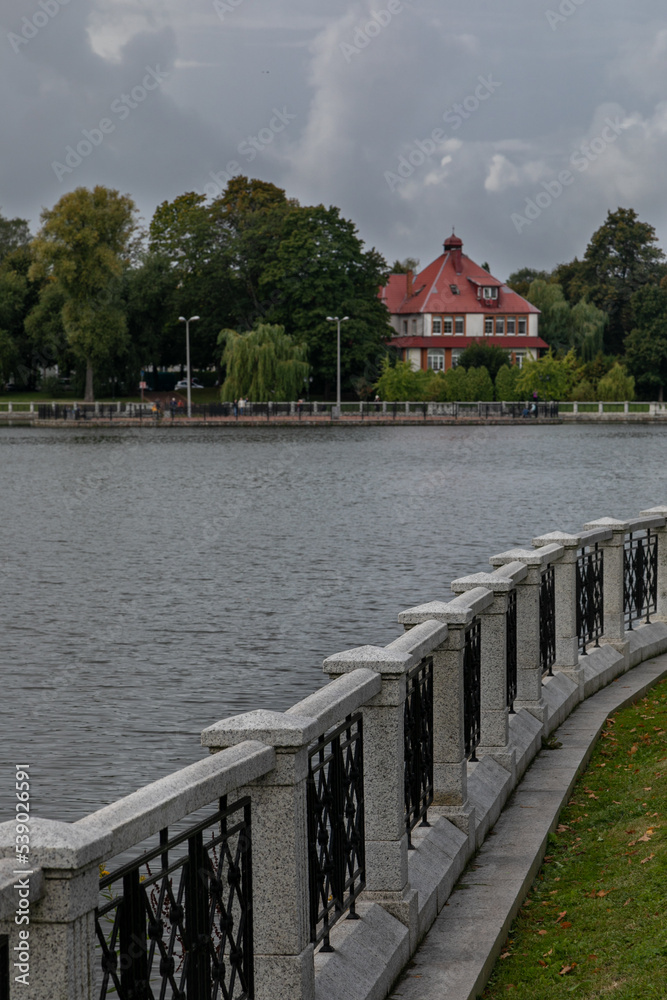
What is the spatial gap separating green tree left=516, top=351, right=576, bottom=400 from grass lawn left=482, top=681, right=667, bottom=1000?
9450 cm

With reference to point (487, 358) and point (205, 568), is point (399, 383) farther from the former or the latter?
point (205, 568)

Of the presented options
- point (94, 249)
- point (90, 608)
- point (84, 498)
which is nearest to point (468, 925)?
point (90, 608)

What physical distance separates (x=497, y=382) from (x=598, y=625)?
303ft

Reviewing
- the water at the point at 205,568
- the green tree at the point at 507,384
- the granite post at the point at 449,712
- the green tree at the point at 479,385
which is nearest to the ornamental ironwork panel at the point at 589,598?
the water at the point at 205,568

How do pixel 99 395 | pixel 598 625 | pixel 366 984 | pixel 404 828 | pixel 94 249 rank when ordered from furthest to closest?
1. pixel 99 395
2. pixel 94 249
3. pixel 598 625
4. pixel 404 828
5. pixel 366 984

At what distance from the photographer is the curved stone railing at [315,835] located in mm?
2816

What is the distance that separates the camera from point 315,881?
448 centimetres

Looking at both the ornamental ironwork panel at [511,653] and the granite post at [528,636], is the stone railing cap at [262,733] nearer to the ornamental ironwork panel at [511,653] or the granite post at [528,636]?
the ornamental ironwork panel at [511,653]

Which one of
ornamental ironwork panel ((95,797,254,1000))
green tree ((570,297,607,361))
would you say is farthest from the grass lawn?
green tree ((570,297,607,361))

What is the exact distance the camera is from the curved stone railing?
2816 millimetres

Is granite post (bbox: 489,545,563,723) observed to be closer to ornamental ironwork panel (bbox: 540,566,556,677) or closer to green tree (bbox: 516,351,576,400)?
ornamental ironwork panel (bbox: 540,566,556,677)

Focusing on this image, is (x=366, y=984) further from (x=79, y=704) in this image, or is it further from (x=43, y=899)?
(x=79, y=704)

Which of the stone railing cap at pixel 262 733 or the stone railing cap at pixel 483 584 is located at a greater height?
the stone railing cap at pixel 262 733

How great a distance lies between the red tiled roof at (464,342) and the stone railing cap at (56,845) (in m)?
118
